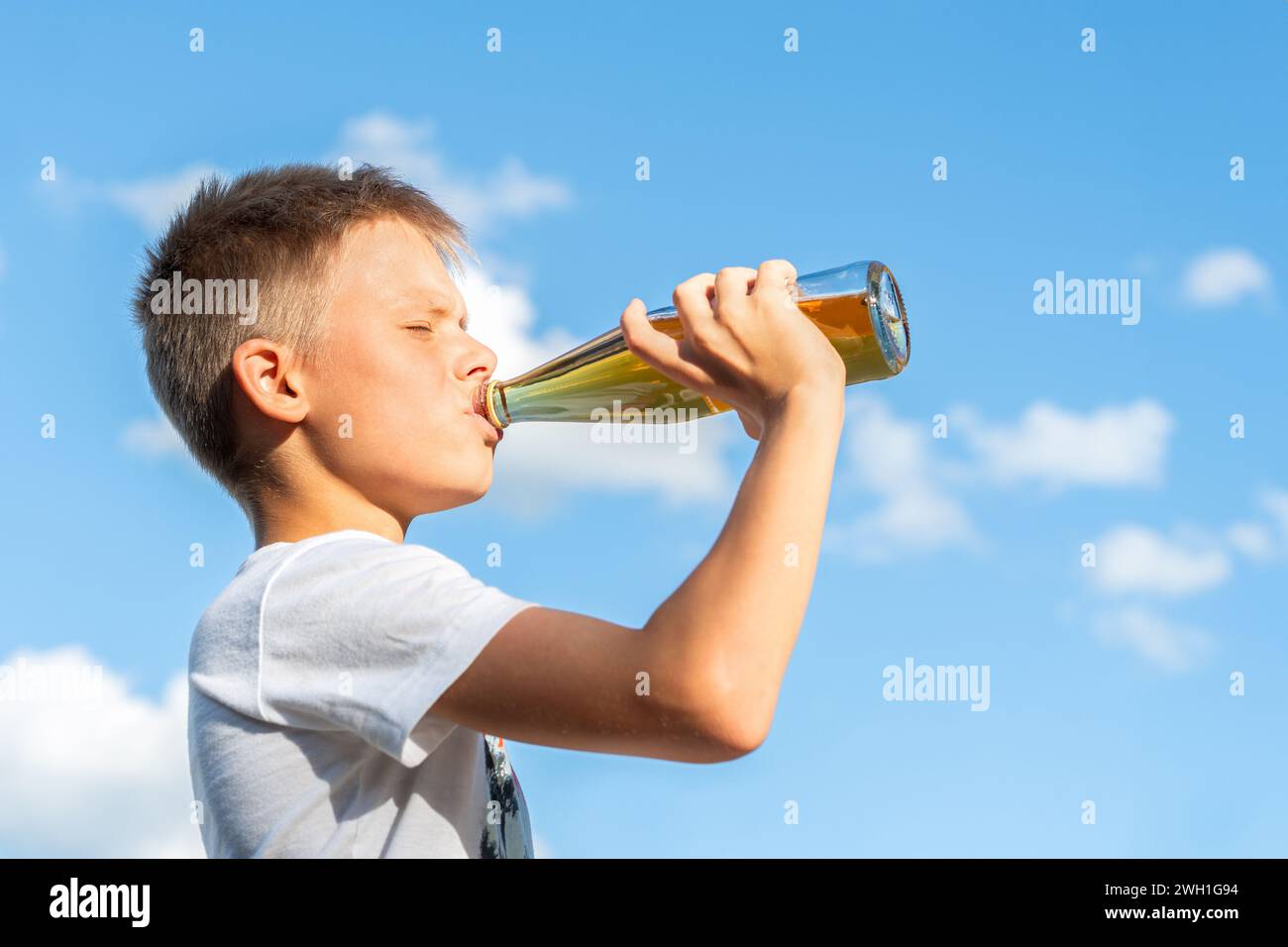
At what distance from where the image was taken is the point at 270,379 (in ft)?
5.58

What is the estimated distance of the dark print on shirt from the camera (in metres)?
1.51

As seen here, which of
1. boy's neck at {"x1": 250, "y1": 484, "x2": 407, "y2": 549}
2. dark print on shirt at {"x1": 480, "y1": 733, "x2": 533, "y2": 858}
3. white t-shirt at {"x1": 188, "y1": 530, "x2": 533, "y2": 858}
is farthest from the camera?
boy's neck at {"x1": 250, "y1": 484, "x2": 407, "y2": 549}

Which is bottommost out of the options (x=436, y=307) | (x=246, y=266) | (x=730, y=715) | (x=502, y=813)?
(x=502, y=813)

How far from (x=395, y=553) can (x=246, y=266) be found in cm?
72

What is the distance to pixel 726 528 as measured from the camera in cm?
120

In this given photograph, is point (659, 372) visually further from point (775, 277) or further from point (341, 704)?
point (341, 704)

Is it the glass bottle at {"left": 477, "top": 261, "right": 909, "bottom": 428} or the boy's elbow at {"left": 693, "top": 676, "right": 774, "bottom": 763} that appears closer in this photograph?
the boy's elbow at {"left": 693, "top": 676, "right": 774, "bottom": 763}

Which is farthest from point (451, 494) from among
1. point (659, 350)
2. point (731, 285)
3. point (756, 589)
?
point (756, 589)

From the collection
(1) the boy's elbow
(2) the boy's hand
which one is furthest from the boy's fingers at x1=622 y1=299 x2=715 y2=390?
(1) the boy's elbow

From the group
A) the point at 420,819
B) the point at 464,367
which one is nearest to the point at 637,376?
the point at 464,367

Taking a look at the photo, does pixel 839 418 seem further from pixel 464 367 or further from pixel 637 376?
pixel 637 376

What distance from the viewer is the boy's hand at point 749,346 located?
1.31 m

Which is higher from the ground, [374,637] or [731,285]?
[731,285]

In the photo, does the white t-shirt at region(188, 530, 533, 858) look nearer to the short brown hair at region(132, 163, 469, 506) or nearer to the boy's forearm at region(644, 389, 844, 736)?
the boy's forearm at region(644, 389, 844, 736)
